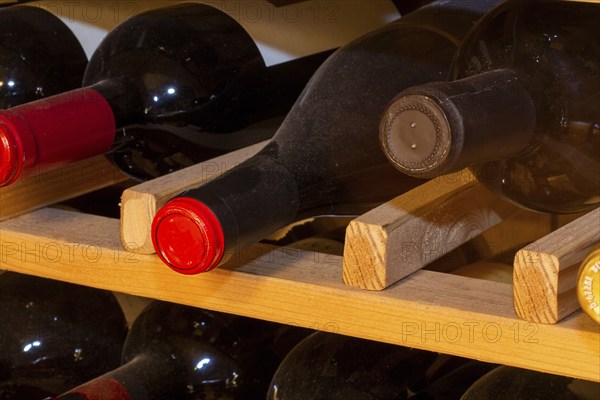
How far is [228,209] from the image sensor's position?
44cm

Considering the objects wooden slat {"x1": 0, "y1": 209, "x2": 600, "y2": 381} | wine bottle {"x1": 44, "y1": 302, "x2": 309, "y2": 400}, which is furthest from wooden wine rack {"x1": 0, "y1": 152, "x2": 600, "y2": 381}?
wine bottle {"x1": 44, "y1": 302, "x2": 309, "y2": 400}

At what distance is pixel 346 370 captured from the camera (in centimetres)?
61

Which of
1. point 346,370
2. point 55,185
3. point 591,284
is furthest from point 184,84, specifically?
point 591,284

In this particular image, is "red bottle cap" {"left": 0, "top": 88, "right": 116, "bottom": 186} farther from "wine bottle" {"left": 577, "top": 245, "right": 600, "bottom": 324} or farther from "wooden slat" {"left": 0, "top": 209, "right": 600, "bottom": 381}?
"wine bottle" {"left": 577, "top": 245, "right": 600, "bottom": 324}

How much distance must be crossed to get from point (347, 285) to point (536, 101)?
5.0 inches

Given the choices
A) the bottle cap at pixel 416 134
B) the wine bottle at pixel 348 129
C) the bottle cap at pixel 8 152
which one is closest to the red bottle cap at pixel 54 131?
the bottle cap at pixel 8 152

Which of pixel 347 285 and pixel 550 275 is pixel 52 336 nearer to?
pixel 347 285

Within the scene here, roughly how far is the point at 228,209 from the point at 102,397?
0.19 metres

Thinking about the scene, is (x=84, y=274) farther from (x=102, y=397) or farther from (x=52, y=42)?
(x=52, y=42)

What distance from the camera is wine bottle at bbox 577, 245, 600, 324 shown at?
36 cm

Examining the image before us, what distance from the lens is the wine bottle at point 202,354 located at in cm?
66

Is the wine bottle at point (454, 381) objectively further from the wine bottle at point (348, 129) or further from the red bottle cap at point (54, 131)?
the red bottle cap at point (54, 131)

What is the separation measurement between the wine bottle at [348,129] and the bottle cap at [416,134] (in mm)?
85

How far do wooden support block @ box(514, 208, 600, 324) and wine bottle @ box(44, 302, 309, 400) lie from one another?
0.95 feet
